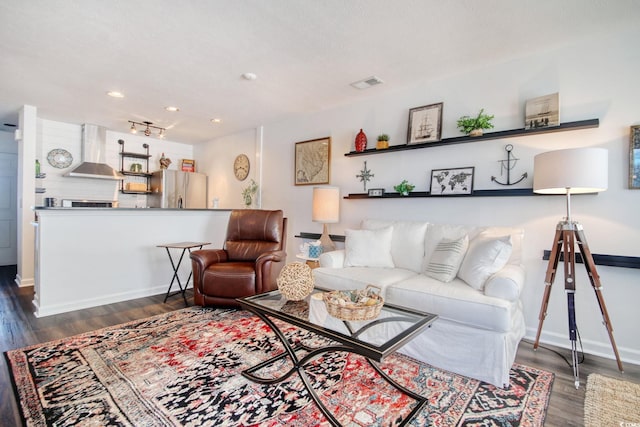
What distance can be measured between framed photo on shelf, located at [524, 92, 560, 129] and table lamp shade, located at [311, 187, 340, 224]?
2035 millimetres

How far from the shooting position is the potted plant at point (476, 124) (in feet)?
9.19

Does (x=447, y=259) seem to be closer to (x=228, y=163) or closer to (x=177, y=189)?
(x=228, y=163)

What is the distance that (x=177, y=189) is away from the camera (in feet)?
19.5

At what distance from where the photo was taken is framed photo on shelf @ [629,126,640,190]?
2.26m

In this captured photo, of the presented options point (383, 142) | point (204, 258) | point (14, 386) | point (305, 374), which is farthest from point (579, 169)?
point (14, 386)

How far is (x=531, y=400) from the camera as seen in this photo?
1.76 metres

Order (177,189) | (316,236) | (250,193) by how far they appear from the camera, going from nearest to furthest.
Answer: (316,236) → (250,193) → (177,189)

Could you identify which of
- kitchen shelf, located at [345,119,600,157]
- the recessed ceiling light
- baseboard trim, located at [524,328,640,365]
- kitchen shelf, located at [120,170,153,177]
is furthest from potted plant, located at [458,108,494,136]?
kitchen shelf, located at [120,170,153,177]

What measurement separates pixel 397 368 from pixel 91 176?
5616 mm

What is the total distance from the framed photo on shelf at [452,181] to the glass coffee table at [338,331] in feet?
5.56

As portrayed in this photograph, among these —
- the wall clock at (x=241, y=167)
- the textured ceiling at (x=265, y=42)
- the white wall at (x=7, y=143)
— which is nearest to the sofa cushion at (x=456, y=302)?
the textured ceiling at (x=265, y=42)

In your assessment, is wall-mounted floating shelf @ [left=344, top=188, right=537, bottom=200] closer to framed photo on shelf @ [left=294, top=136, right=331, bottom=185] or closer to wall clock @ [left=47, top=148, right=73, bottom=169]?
framed photo on shelf @ [left=294, top=136, right=331, bottom=185]

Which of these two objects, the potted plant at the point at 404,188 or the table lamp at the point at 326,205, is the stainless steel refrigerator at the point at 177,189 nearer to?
the table lamp at the point at 326,205

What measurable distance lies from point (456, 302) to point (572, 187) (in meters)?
1.09
